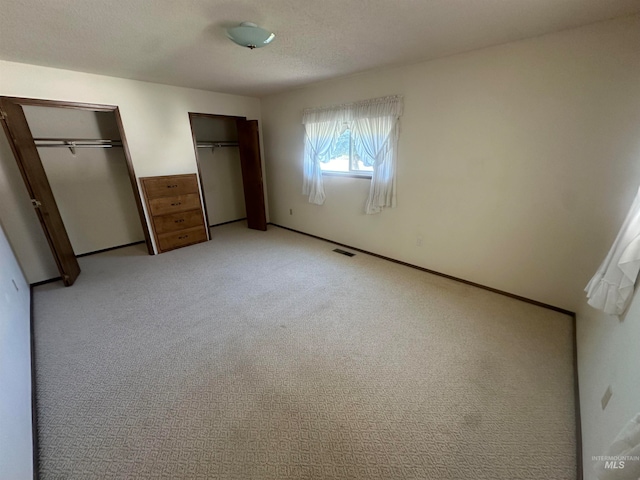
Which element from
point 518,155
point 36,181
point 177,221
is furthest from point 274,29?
point 177,221

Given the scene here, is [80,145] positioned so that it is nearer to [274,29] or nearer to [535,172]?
[274,29]

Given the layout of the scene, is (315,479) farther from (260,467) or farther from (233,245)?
(233,245)

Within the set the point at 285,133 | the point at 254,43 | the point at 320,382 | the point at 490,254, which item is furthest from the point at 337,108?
the point at 320,382

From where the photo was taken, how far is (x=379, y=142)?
3008 mm

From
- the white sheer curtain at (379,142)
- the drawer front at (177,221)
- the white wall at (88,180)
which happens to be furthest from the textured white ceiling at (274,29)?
the drawer front at (177,221)

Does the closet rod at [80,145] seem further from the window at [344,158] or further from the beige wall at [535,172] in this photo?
the beige wall at [535,172]

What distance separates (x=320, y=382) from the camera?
1.63 m

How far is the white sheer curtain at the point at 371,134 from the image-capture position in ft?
9.52

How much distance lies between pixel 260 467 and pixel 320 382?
54 cm

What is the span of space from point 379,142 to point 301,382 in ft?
8.67

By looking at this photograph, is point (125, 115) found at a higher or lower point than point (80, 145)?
higher

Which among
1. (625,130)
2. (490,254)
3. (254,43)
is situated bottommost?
(490,254)

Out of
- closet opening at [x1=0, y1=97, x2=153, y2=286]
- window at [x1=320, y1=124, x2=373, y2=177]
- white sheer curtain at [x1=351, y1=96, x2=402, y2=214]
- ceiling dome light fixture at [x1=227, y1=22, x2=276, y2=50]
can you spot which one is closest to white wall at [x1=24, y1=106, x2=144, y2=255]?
closet opening at [x1=0, y1=97, x2=153, y2=286]

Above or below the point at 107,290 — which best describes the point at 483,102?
above
